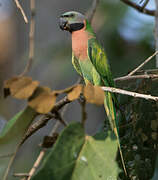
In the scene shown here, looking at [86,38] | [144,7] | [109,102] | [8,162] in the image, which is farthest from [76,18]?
[8,162]

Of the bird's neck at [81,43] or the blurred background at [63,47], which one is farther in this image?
the blurred background at [63,47]

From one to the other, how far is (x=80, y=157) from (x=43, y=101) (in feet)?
0.54

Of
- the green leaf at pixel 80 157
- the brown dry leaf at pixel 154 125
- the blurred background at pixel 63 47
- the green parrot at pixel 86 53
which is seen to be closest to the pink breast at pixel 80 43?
the green parrot at pixel 86 53

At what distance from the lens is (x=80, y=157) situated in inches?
30.8

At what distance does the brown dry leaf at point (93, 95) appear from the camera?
729 mm

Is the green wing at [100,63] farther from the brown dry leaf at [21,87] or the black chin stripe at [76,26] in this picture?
the brown dry leaf at [21,87]

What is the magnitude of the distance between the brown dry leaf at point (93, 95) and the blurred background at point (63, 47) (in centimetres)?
286

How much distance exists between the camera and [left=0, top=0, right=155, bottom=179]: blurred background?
12.5 feet

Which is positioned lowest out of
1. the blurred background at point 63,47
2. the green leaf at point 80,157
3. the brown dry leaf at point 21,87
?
the blurred background at point 63,47

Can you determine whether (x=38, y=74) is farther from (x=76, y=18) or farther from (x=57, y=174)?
(x=57, y=174)

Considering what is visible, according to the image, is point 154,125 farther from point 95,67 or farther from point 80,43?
point 80,43

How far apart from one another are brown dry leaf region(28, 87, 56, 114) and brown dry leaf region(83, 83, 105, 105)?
7cm

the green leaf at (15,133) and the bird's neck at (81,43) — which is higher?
the green leaf at (15,133)

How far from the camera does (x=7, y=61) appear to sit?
4.84 metres
